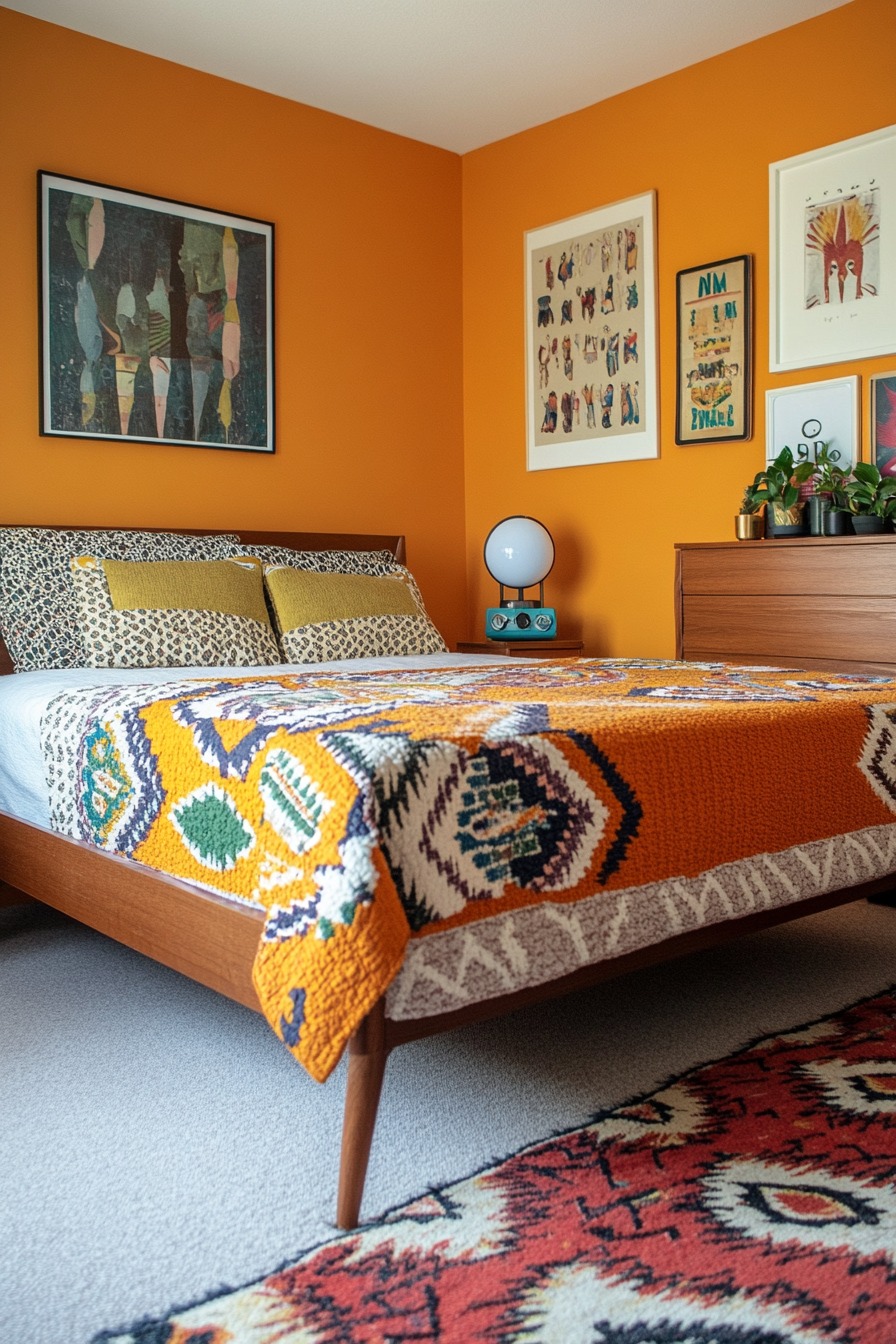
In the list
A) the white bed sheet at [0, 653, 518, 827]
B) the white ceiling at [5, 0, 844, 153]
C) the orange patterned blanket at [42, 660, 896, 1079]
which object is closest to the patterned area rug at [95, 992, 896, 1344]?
the orange patterned blanket at [42, 660, 896, 1079]

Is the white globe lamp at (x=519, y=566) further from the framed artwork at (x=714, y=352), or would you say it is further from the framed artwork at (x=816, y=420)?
the framed artwork at (x=816, y=420)

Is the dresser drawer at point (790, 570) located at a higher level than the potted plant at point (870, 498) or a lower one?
lower

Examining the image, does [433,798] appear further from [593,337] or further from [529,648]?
[593,337]

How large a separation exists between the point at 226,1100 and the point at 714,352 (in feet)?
10.5

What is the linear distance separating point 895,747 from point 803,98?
2.65 meters

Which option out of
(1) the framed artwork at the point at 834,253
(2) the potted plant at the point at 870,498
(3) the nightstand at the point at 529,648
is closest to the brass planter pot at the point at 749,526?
(2) the potted plant at the point at 870,498

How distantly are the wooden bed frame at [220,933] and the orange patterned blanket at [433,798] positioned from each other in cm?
5

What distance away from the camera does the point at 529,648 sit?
4.33 meters

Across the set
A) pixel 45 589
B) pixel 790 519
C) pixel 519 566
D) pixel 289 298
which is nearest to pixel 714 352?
pixel 790 519

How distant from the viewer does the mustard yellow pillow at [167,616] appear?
3.21m

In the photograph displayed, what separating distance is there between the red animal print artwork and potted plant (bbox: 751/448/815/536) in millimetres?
568

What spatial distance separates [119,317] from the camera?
3.92 metres

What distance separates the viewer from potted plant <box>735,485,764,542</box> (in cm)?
374

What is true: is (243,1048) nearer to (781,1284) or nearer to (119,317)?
(781,1284)
